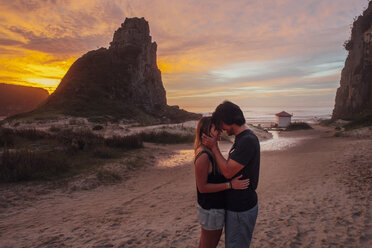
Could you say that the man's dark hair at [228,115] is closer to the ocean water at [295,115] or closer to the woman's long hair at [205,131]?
the woman's long hair at [205,131]

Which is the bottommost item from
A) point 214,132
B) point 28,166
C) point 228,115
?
point 28,166

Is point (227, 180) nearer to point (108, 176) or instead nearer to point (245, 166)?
point (245, 166)

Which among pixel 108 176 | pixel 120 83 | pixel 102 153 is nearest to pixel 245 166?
pixel 108 176

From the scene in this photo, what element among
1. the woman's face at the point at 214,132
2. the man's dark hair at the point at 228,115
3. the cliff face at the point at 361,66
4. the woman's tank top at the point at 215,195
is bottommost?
the woman's tank top at the point at 215,195

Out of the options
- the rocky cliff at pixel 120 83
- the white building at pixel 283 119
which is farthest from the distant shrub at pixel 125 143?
the white building at pixel 283 119

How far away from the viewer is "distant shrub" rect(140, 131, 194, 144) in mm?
20484

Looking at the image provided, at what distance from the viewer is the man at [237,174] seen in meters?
2.32

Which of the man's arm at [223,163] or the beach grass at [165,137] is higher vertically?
the man's arm at [223,163]

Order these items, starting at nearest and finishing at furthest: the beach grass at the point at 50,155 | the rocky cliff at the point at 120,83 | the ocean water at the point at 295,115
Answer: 1. the beach grass at the point at 50,155
2. the rocky cliff at the point at 120,83
3. the ocean water at the point at 295,115

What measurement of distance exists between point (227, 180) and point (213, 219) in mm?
426

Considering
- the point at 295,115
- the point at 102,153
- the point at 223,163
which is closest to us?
the point at 223,163

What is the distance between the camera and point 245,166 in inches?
92.9

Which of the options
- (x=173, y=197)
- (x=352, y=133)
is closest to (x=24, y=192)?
(x=173, y=197)

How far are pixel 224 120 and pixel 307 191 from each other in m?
6.21
